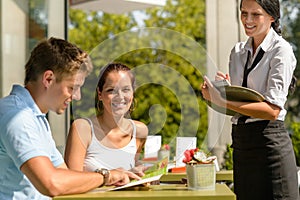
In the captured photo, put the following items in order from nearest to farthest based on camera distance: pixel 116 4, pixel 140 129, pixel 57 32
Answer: pixel 140 129, pixel 116 4, pixel 57 32

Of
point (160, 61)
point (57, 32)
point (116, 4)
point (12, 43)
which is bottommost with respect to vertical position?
point (160, 61)

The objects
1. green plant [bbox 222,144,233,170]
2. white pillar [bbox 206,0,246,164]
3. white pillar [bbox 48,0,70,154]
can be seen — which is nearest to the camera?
green plant [bbox 222,144,233,170]

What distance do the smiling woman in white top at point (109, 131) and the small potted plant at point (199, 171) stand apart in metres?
0.51

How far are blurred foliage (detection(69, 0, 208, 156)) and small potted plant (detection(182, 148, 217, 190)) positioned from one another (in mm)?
240

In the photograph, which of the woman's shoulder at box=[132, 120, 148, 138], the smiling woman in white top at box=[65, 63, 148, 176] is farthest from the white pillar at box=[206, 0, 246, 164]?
the smiling woman in white top at box=[65, 63, 148, 176]

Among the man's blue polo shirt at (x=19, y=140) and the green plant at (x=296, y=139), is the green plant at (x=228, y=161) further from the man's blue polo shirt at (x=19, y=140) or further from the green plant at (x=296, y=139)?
the man's blue polo shirt at (x=19, y=140)

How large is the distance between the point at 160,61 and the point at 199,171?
945 millimetres

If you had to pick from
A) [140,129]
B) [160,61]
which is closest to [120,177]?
[140,129]

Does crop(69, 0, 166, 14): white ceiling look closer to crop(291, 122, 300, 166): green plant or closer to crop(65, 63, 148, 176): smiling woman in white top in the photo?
crop(291, 122, 300, 166): green plant

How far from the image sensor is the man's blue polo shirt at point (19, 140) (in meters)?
2.00

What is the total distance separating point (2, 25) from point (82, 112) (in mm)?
2184

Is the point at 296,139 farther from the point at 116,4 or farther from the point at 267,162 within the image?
the point at 267,162

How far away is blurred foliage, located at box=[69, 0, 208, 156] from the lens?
261cm

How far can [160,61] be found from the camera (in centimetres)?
304
